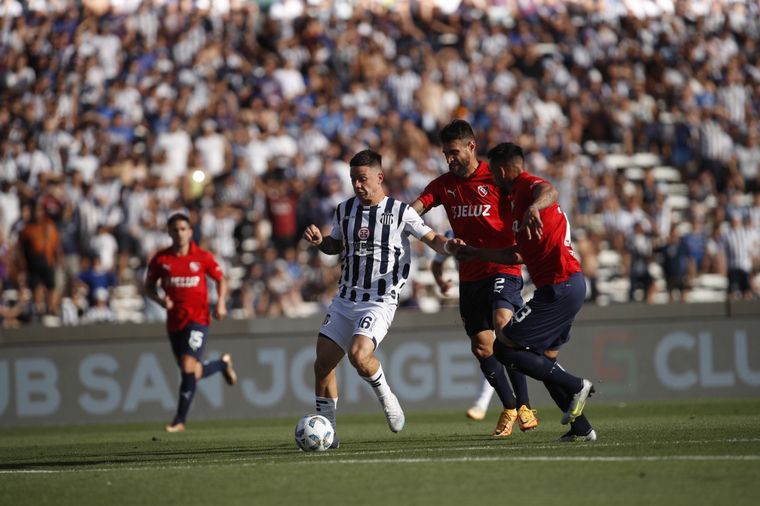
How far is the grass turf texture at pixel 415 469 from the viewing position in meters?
7.20

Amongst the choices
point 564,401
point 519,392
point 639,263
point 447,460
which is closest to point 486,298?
point 519,392

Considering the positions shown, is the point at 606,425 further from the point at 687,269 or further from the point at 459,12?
the point at 459,12

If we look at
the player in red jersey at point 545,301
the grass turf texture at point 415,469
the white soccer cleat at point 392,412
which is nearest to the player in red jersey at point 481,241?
the grass turf texture at point 415,469

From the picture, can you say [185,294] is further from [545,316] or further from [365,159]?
[545,316]

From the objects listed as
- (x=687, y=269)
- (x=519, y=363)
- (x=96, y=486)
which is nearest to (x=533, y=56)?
(x=687, y=269)

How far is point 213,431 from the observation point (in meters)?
14.8

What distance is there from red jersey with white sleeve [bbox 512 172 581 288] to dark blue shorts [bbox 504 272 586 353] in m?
0.08

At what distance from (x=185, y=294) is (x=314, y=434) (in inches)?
202

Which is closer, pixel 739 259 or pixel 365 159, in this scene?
pixel 365 159

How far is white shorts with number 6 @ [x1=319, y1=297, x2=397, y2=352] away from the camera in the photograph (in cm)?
1012

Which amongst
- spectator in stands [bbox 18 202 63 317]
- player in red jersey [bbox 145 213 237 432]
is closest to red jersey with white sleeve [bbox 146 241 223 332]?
player in red jersey [bbox 145 213 237 432]

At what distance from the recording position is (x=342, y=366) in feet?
59.3

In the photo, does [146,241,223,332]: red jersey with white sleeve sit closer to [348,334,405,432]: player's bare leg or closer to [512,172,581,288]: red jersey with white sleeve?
[348,334,405,432]: player's bare leg

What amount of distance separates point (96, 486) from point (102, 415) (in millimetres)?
10024
